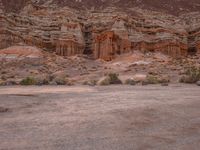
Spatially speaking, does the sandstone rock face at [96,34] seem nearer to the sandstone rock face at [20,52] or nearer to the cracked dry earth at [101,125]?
the sandstone rock face at [20,52]

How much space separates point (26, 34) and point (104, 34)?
362 inches

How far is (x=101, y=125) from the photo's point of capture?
856 centimetres

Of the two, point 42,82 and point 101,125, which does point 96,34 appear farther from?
point 101,125

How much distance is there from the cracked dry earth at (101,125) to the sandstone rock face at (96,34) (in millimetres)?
36279

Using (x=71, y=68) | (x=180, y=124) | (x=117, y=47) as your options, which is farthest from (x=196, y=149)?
(x=117, y=47)

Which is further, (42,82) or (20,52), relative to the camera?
(20,52)

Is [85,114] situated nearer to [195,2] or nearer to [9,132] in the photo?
[9,132]

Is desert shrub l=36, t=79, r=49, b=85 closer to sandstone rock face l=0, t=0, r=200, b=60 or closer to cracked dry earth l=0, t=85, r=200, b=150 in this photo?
cracked dry earth l=0, t=85, r=200, b=150

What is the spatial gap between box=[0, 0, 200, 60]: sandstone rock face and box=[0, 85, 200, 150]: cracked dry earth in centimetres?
3628

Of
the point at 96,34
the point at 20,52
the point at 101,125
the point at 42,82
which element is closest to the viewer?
the point at 101,125

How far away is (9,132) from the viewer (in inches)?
318

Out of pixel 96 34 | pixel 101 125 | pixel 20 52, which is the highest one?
pixel 96 34

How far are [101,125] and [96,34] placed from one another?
41460 mm

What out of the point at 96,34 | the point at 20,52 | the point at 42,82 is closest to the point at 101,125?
the point at 42,82
